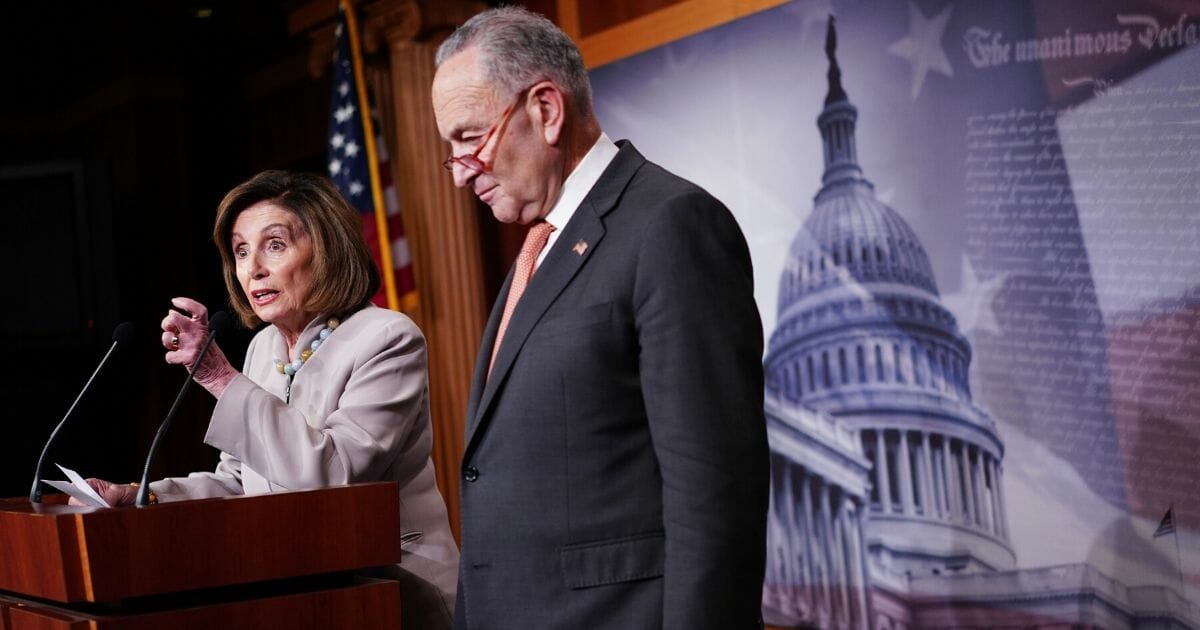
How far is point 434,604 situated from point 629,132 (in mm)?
2640

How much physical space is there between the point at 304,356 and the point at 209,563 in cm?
71

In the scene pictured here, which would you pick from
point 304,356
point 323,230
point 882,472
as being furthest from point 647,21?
point 304,356

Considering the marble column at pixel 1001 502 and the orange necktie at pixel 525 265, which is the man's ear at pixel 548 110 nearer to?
the orange necktie at pixel 525 265

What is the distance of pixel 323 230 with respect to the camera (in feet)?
8.36

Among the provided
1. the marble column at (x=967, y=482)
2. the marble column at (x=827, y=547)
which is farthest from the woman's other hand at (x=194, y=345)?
the marble column at (x=827, y=547)

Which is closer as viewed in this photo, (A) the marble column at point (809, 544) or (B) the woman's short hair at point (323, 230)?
(B) the woman's short hair at point (323, 230)

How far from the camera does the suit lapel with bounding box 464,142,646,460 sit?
177 cm

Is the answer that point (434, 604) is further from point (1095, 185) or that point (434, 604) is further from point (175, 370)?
point (175, 370)

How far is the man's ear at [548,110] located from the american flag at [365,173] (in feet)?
11.3

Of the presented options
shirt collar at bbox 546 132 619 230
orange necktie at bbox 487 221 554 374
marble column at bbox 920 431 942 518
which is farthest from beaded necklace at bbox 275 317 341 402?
marble column at bbox 920 431 942 518

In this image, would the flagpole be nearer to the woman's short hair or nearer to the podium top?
the woman's short hair

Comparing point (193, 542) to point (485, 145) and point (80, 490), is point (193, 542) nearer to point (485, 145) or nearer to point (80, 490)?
point (80, 490)

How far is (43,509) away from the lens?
79.4 inches

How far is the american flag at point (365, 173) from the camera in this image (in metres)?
5.21
